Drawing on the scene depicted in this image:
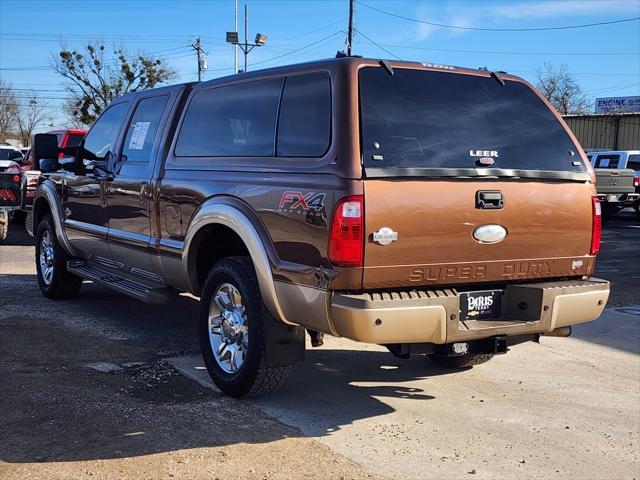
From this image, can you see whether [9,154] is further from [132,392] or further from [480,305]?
[480,305]

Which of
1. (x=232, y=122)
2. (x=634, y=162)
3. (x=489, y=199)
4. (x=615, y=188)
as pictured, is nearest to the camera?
(x=489, y=199)

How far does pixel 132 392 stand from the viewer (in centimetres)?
496

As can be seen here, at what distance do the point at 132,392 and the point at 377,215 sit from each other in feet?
7.19

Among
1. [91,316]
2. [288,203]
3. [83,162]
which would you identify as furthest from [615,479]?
[83,162]

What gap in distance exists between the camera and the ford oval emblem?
14.1 feet

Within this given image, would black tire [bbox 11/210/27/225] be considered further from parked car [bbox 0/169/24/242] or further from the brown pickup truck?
the brown pickup truck

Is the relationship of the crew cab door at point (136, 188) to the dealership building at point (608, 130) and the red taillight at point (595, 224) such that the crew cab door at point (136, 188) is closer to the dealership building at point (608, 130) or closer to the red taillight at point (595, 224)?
the red taillight at point (595, 224)

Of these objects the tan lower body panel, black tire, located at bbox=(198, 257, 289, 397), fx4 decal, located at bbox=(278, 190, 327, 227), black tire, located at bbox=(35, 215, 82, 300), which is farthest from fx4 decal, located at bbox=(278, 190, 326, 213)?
black tire, located at bbox=(35, 215, 82, 300)

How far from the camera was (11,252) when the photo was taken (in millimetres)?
12234

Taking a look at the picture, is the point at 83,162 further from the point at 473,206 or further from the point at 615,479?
the point at 615,479

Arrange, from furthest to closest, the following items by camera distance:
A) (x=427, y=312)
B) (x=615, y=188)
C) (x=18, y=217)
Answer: (x=615, y=188), (x=18, y=217), (x=427, y=312)

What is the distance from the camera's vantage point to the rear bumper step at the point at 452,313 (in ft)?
13.0

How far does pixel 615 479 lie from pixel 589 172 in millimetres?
1958

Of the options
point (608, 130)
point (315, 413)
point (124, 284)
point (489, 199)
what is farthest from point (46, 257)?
point (608, 130)
